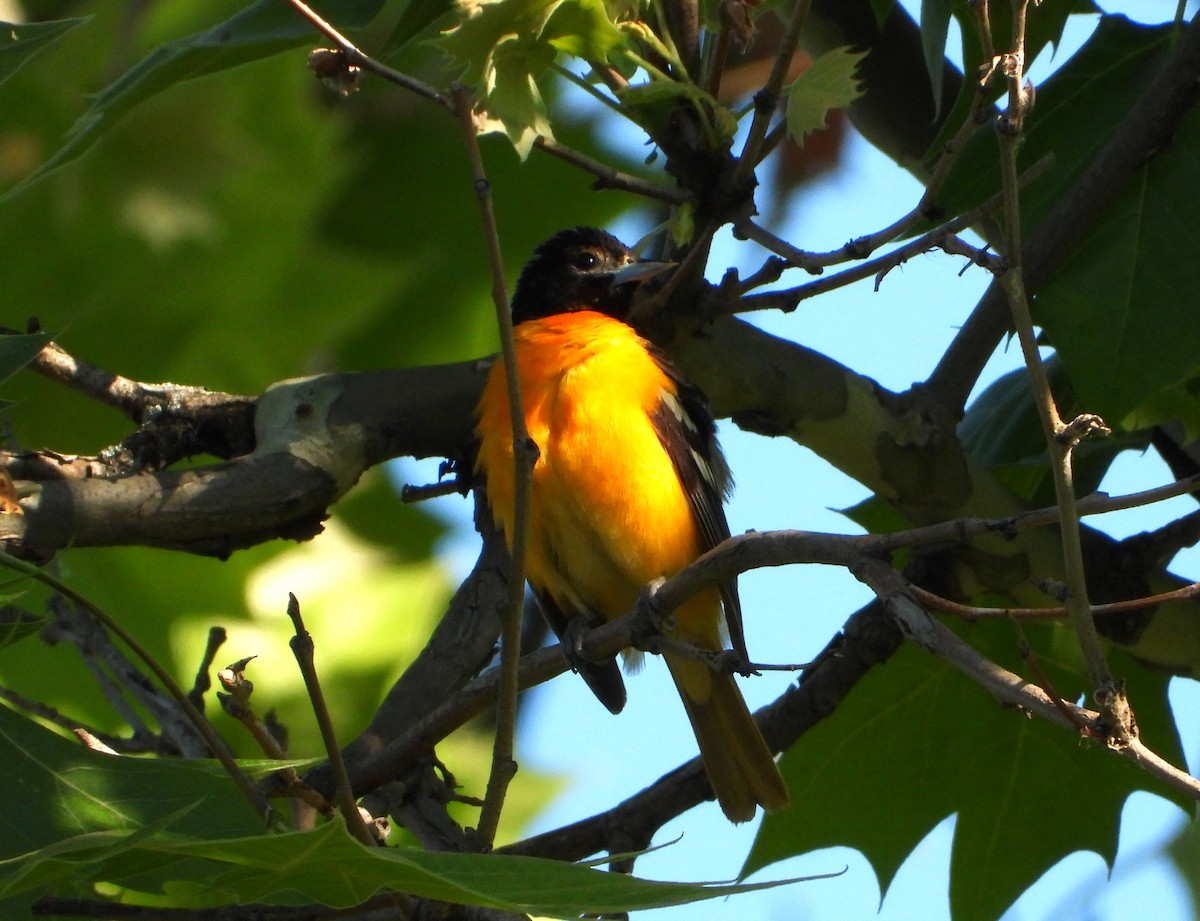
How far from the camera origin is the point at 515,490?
238 cm

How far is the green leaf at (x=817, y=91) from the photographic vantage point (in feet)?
10.2

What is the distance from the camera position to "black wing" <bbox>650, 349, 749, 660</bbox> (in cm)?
457

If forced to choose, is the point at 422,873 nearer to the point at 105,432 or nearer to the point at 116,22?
the point at 105,432

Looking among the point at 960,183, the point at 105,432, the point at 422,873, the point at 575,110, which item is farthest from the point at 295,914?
the point at 575,110

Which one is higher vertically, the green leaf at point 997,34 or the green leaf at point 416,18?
the green leaf at point 416,18

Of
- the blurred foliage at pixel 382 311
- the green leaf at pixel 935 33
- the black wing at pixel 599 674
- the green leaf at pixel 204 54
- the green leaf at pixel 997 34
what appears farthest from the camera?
the black wing at pixel 599 674

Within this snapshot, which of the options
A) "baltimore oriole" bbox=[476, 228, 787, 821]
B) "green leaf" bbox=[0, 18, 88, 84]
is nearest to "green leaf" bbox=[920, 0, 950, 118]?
"baltimore oriole" bbox=[476, 228, 787, 821]

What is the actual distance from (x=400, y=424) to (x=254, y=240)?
1336mm

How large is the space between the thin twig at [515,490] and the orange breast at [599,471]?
1.81m

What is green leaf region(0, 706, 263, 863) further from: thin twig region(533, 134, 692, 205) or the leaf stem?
thin twig region(533, 134, 692, 205)

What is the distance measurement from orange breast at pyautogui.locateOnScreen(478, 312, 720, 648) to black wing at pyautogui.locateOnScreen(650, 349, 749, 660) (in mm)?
32

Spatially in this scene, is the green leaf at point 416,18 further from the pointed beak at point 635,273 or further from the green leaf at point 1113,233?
the pointed beak at point 635,273

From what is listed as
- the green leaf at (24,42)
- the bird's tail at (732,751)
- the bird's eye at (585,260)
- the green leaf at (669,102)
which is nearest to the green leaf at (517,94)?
the green leaf at (669,102)

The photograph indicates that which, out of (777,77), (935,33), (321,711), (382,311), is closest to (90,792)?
(321,711)
